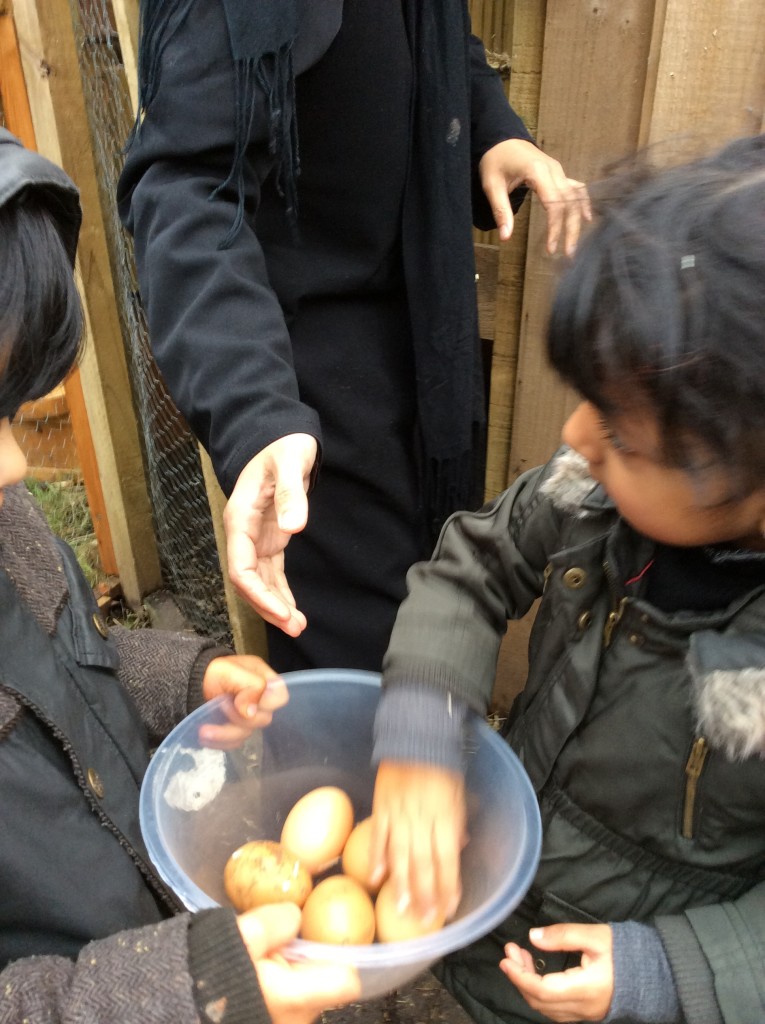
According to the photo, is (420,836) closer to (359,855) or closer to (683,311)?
(359,855)

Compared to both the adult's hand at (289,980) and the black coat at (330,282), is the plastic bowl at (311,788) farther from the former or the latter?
the black coat at (330,282)

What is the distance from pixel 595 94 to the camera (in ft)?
4.48

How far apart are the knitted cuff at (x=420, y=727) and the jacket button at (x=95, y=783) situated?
29 centimetres

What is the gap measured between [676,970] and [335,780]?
0.44 m

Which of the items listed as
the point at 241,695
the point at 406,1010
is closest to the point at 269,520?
the point at 241,695

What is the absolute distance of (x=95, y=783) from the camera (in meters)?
0.89

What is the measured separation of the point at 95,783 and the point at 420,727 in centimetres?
34

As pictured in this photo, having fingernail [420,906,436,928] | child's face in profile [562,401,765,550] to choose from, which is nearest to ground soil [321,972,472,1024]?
fingernail [420,906,436,928]

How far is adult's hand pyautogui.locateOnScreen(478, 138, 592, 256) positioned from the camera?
3.70 ft

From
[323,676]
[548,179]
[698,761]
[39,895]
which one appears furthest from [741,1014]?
[548,179]

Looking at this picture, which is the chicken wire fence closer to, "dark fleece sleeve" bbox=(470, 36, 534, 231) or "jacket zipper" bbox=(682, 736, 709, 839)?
"dark fleece sleeve" bbox=(470, 36, 534, 231)

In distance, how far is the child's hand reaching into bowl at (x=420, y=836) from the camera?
794 millimetres

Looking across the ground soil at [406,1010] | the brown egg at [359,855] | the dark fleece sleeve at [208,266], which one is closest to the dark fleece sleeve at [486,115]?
the dark fleece sleeve at [208,266]

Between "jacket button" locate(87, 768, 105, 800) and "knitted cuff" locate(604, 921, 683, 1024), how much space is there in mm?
521
